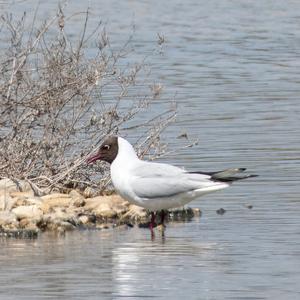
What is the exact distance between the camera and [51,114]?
49.6ft

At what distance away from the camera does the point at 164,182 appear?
14039 mm

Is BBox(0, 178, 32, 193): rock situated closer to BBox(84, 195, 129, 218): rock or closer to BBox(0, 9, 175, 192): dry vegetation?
BBox(0, 9, 175, 192): dry vegetation

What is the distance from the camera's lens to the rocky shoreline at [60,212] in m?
14.1

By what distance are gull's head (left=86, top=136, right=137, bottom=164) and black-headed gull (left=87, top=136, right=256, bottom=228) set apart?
22 centimetres

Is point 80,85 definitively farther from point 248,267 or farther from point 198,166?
point 248,267

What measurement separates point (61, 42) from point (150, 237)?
2.39 metres

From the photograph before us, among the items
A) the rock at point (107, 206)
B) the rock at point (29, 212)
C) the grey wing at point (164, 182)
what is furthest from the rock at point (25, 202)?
the grey wing at point (164, 182)

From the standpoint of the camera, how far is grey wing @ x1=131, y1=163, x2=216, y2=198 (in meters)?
14.0

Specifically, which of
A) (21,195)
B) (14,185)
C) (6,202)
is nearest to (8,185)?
(14,185)

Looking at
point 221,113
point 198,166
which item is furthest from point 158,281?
point 221,113

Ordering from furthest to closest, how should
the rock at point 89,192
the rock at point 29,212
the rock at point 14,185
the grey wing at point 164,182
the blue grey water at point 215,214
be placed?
the rock at point 89,192 < the rock at point 14,185 < the rock at point 29,212 < the grey wing at point 164,182 < the blue grey water at point 215,214

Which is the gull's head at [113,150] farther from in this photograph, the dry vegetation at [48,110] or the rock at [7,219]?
the rock at [7,219]

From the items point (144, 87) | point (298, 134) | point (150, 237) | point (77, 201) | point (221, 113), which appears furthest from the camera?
point (144, 87)

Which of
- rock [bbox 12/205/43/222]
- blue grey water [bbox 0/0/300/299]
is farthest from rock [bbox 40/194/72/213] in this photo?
blue grey water [bbox 0/0/300/299]
